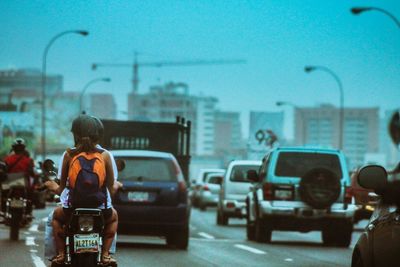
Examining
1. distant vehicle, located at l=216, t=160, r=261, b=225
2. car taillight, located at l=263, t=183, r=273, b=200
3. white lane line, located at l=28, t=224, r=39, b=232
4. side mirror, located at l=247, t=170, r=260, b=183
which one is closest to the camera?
car taillight, located at l=263, t=183, r=273, b=200

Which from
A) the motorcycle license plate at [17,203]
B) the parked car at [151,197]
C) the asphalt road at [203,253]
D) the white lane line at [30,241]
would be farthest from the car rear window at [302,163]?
the motorcycle license plate at [17,203]

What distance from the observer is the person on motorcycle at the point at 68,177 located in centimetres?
1021

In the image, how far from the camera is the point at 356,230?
33.1 m

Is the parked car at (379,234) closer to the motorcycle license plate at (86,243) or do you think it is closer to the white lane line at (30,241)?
the motorcycle license plate at (86,243)

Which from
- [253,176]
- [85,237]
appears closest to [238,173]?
[253,176]

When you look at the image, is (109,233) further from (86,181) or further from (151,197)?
(151,197)

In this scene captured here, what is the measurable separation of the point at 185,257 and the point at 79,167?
783 cm

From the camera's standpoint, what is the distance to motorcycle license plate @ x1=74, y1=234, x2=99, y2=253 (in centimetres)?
985

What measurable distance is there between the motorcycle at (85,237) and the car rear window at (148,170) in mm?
9330

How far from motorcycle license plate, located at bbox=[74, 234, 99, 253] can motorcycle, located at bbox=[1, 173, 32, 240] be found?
33.8ft

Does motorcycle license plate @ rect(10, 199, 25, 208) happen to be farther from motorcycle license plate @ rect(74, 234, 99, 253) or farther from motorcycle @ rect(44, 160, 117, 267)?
motorcycle license plate @ rect(74, 234, 99, 253)

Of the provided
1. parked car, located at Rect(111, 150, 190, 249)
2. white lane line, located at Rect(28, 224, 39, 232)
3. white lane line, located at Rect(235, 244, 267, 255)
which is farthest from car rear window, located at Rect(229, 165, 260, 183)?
parked car, located at Rect(111, 150, 190, 249)

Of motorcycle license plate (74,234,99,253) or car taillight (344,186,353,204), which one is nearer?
motorcycle license plate (74,234,99,253)

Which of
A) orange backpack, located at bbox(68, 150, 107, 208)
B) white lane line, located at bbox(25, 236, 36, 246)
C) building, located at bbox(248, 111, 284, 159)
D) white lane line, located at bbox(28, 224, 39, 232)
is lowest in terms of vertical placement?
white lane line, located at bbox(28, 224, 39, 232)
